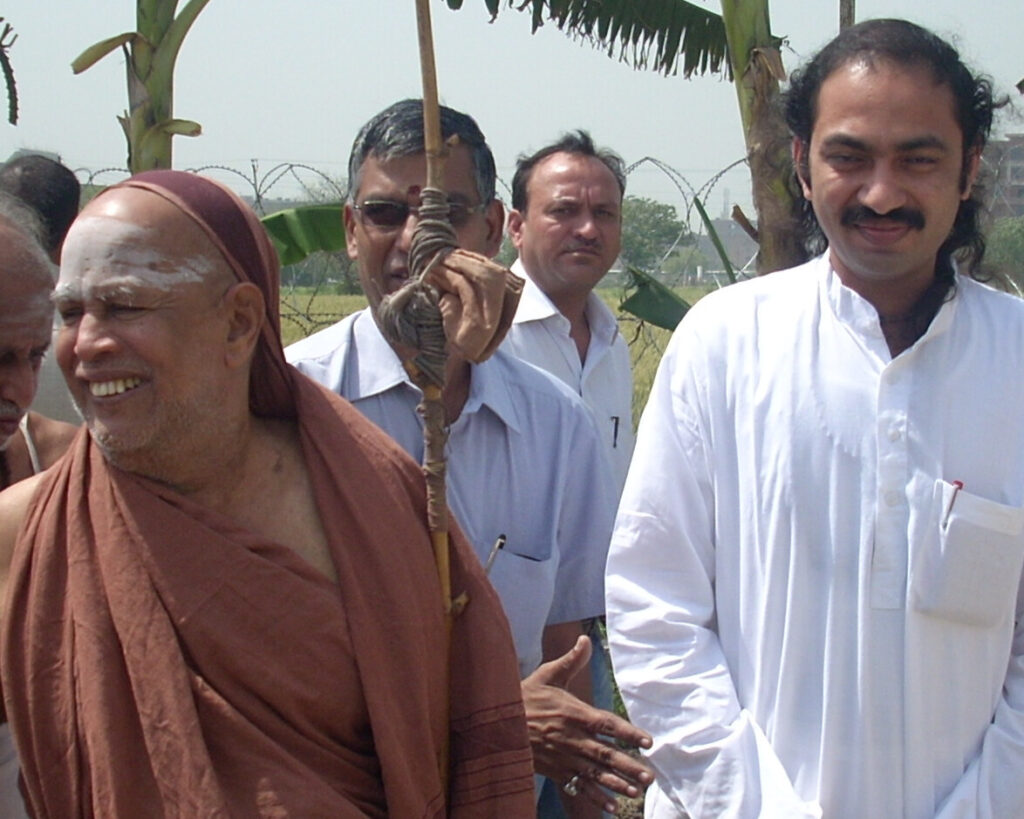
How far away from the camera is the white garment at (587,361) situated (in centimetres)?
399

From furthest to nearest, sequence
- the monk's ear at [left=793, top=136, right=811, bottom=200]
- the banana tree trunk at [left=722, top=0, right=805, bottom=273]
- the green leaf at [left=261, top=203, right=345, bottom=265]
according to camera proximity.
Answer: the green leaf at [left=261, top=203, right=345, bottom=265] → the banana tree trunk at [left=722, top=0, right=805, bottom=273] → the monk's ear at [left=793, top=136, right=811, bottom=200]

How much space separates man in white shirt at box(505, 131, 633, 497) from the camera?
405cm

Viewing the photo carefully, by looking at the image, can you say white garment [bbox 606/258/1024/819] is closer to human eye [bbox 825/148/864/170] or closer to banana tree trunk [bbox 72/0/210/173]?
human eye [bbox 825/148/864/170]

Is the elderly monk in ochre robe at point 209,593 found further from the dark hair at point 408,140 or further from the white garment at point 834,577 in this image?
the dark hair at point 408,140

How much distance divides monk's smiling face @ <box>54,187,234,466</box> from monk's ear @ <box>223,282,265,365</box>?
0.02 m

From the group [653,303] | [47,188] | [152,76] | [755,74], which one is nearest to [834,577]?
[47,188]

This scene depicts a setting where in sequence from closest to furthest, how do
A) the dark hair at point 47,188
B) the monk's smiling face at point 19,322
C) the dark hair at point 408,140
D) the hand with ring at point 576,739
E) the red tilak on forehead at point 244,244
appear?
the red tilak on forehead at point 244,244 → the monk's smiling face at point 19,322 → the hand with ring at point 576,739 → the dark hair at point 408,140 → the dark hair at point 47,188

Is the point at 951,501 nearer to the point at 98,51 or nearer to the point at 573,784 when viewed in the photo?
the point at 573,784

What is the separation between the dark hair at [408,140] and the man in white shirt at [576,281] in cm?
141

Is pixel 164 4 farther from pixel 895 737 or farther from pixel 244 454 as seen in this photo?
pixel 895 737

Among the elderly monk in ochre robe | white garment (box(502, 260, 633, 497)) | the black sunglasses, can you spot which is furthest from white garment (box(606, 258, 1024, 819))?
white garment (box(502, 260, 633, 497))

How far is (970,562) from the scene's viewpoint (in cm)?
200

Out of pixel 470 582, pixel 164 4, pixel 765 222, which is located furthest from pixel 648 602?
pixel 164 4

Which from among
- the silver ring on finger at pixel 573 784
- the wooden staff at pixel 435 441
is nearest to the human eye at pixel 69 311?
the wooden staff at pixel 435 441
